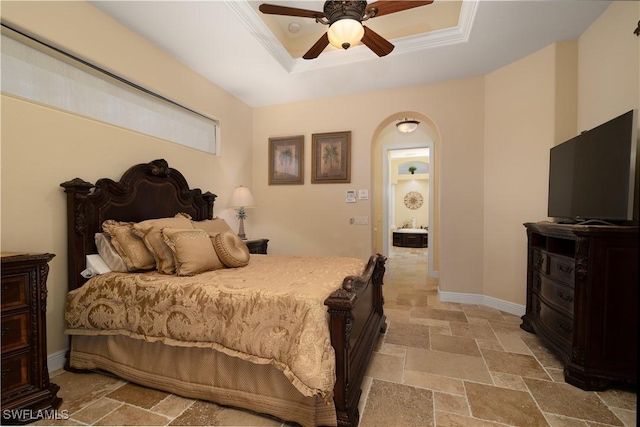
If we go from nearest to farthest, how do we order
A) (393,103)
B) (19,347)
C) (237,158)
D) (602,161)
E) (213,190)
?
(19,347)
(602,161)
(213,190)
(393,103)
(237,158)

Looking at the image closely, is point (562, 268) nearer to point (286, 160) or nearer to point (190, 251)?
point (190, 251)

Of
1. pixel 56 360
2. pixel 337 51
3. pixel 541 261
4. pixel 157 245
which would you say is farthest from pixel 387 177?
pixel 56 360

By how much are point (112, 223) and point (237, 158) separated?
2.15m

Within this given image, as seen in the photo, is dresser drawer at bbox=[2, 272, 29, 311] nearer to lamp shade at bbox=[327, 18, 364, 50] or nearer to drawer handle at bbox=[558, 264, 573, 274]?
lamp shade at bbox=[327, 18, 364, 50]

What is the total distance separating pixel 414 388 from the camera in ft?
5.92

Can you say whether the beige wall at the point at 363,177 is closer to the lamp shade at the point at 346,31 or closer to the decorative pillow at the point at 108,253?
the lamp shade at the point at 346,31

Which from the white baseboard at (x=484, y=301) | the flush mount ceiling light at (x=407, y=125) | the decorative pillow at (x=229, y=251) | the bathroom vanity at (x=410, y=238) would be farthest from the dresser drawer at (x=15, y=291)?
the bathroom vanity at (x=410, y=238)

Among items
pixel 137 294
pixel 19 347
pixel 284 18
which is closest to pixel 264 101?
pixel 284 18

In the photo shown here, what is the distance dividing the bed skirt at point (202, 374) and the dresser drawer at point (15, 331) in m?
0.46

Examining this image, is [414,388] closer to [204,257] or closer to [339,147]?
[204,257]

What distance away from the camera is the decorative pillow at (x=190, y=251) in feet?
6.44

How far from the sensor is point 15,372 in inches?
58.1

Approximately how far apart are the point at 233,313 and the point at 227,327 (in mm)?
87

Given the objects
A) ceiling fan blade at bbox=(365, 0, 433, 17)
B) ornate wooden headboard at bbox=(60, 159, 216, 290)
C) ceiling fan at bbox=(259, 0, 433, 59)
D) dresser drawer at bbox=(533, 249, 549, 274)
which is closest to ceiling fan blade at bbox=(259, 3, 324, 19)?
ceiling fan at bbox=(259, 0, 433, 59)
